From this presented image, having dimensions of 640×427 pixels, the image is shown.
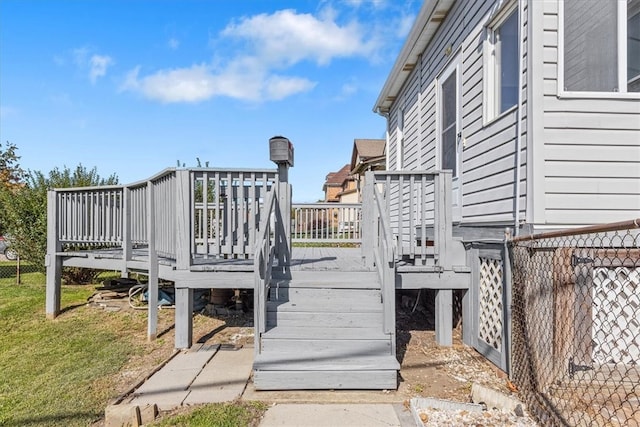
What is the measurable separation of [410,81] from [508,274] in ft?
17.8

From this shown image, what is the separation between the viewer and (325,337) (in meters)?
3.35

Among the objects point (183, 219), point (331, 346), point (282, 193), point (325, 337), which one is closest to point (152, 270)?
point (183, 219)

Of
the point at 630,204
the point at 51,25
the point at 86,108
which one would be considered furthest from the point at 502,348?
the point at 86,108

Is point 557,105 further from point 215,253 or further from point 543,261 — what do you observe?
point 215,253

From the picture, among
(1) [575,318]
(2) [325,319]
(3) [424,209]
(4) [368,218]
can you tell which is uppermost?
(3) [424,209]

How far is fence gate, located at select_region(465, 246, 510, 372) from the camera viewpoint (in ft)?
10.9

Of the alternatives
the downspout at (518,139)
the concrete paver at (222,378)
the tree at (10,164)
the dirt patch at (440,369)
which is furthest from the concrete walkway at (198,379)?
the tree at (10,164)

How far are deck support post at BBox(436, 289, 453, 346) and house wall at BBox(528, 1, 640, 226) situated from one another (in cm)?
135

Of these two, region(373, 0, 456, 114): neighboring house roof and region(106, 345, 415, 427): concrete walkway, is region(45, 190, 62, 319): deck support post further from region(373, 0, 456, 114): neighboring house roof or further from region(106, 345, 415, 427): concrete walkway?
region(373, 0, 456, 114): neighboring house roof

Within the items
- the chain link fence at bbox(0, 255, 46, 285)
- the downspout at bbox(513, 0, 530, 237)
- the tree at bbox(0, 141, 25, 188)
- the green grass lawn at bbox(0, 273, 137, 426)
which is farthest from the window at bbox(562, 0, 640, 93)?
the tree at bbox(0, 141, 25, 188)

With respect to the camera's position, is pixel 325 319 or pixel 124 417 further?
pixel 325 319

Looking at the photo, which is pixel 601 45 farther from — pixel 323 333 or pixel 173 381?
pixel 173 381

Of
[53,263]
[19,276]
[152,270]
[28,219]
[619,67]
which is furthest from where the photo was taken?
[19,276]

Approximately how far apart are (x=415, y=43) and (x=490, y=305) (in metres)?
4.65
